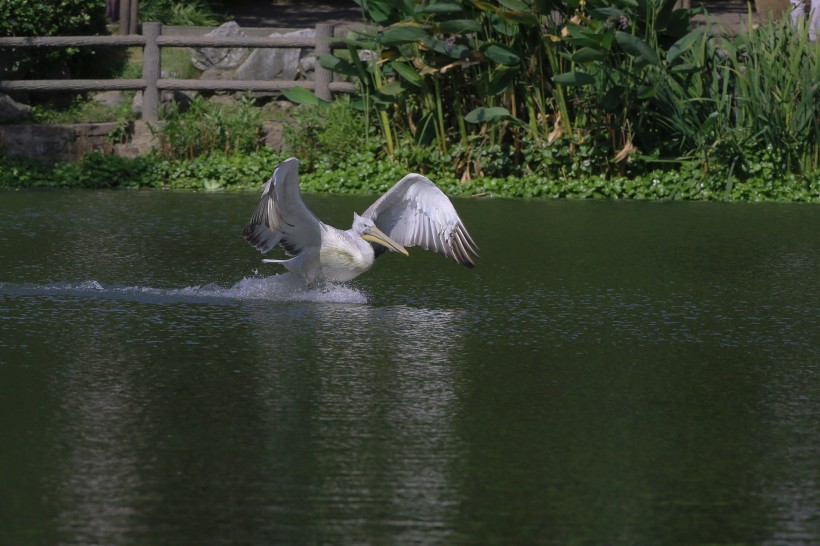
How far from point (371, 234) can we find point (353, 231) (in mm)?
119

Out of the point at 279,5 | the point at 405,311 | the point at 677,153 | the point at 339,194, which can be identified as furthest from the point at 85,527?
the point at 279,5

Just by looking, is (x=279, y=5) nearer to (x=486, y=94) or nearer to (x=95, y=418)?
(x=486, y=94)

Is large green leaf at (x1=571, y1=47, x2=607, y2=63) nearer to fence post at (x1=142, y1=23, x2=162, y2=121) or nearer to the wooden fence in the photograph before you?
the wooden fence

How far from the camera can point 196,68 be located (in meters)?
18.0

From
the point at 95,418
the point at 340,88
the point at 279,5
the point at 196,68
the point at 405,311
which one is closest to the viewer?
the point at 95,418

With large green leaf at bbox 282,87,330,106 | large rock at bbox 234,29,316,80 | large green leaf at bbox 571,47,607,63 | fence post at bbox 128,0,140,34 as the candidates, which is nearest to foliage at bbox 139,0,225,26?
fence post at bbox 128,0,140,34

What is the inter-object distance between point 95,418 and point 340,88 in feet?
34.9

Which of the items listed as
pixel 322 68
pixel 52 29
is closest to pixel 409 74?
pixel 322 68

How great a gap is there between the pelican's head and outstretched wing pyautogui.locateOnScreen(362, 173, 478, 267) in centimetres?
15

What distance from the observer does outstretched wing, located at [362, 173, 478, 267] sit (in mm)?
9398

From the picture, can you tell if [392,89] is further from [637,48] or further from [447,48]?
[637,48]

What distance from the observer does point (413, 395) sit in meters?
6.58

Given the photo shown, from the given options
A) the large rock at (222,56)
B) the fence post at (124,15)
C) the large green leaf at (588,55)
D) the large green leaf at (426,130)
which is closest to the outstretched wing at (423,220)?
the large green leaf at (588,55)

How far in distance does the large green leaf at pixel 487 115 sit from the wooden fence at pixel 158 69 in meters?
2.19
